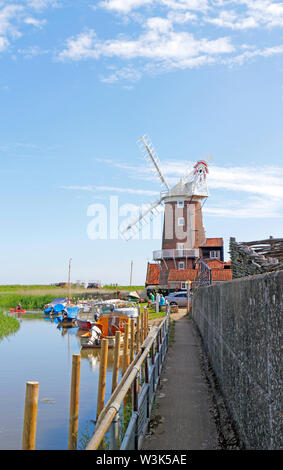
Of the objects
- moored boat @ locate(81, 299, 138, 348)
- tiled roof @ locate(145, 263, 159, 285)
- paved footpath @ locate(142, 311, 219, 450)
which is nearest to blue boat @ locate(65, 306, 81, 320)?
tiled roof @ locate(145, 263, 159, 285)

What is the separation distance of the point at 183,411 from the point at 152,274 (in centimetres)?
4637

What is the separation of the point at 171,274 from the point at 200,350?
110 feet

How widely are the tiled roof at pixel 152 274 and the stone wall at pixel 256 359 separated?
154 ft

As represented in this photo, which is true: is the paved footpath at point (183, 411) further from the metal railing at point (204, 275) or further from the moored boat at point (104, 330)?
the moored boat at point (104, 330)

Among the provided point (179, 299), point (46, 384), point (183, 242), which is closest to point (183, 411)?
point (46, 384)

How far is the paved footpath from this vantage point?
6.24 meters

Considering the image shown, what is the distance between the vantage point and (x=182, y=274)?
4844 cm

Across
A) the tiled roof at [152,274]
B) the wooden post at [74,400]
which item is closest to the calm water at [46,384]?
the wooden post at [74,400]

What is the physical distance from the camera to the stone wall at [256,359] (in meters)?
3.64

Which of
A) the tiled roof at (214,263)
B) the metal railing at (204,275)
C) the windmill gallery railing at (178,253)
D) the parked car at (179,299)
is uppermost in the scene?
the windmill gallery railing at (178,253)

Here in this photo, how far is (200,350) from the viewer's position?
15344 millimetres

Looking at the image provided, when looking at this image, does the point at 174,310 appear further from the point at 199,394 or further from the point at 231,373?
the point at 231,373
